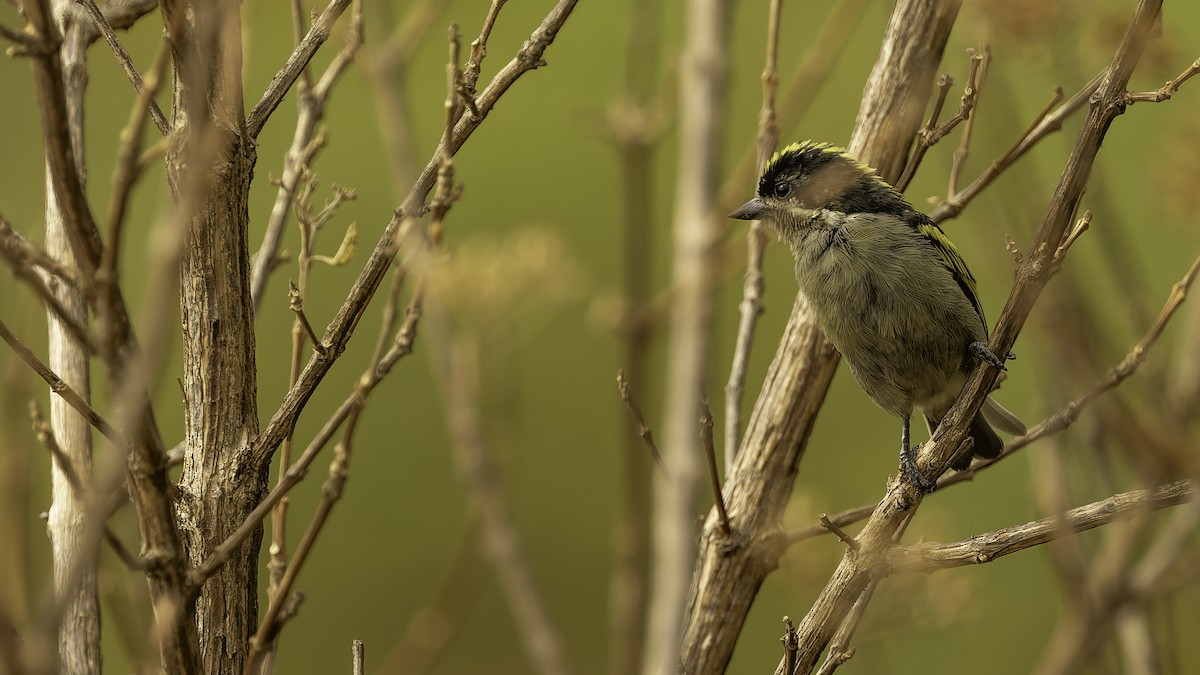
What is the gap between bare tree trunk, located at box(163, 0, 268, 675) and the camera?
1.90 meters

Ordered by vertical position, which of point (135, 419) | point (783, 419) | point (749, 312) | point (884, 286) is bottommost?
point (135, 419)

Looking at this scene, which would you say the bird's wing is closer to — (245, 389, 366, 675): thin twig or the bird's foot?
the bird's foot

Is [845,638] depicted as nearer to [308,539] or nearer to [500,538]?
[308,539]

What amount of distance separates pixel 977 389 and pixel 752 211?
124 centimetres

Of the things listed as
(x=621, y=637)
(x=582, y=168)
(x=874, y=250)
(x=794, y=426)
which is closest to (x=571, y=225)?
(x=582, y=168)

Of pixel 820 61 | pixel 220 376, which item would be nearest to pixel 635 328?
pixel 220 376

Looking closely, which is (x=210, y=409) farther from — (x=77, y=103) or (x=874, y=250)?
(x=874, y=250)

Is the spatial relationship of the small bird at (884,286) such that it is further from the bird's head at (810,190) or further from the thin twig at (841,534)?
the thin twig at (841,534)

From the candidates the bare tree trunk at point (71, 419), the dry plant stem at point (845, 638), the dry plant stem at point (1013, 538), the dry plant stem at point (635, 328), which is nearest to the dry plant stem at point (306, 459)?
the dry plant stem at point (635, 328)

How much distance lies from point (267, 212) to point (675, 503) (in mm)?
5194

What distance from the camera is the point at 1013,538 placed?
215 centimetres

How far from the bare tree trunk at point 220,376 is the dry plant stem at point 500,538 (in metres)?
0.77

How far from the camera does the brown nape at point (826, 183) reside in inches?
123

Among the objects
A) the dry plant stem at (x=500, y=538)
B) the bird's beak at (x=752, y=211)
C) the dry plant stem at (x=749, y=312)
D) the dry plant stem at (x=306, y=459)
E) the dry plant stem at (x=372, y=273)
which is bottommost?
the dry plant stem at (x=500, y=538)
